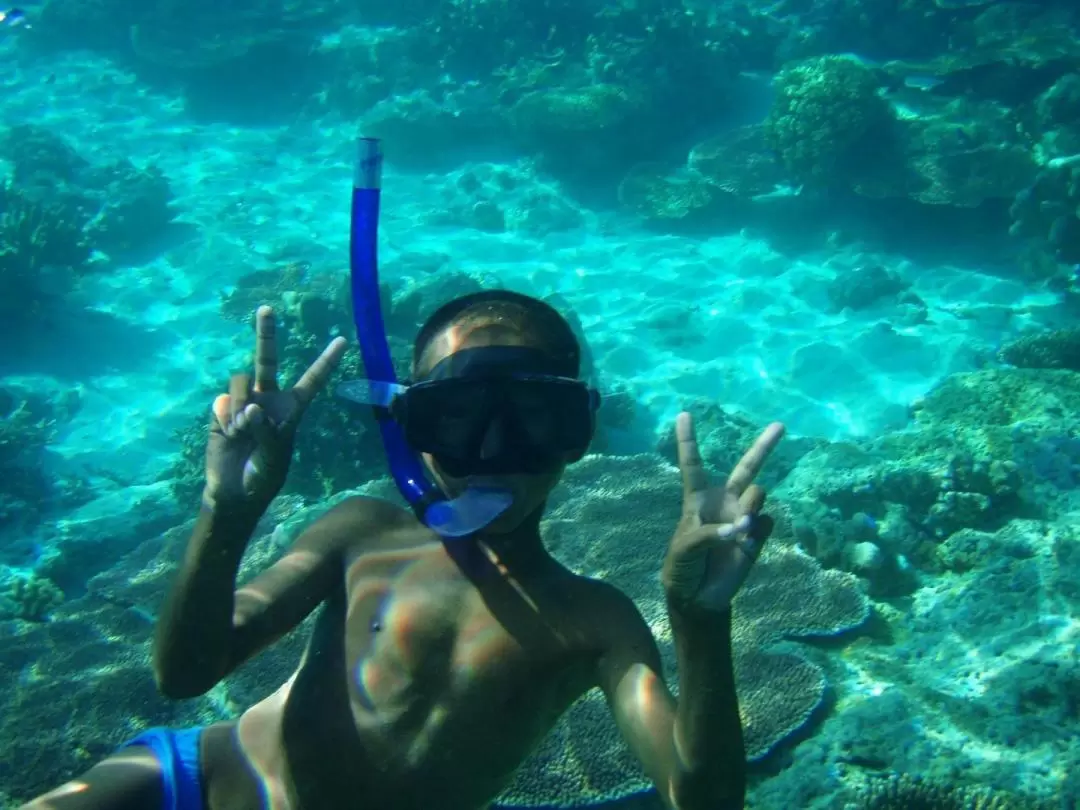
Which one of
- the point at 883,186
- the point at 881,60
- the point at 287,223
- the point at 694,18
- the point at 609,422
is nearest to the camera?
the point at 609,422

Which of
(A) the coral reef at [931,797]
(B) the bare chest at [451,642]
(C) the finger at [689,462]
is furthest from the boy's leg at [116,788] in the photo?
(A) the coral reef at [931,797]

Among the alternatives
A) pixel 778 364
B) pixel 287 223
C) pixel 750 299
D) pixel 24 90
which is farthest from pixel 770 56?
pixel 24 90

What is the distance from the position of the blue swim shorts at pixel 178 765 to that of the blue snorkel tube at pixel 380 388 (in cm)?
115

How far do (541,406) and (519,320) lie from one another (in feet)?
0.98

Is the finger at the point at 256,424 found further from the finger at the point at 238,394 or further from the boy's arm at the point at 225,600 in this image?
the boy's arm at the point at 225,600

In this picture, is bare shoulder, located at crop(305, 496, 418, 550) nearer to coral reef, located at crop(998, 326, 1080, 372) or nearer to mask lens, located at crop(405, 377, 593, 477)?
mask lens, located at crop(405, 377, 593, 477)

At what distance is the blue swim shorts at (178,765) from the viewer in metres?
2.19

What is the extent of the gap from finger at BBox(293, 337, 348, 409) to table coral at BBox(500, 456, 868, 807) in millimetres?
2417

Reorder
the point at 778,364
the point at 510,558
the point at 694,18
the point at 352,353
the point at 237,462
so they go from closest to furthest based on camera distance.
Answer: the point at 237,462, the point at 510,558, the point at 352,353, the point at 778,364, the point at 694,18

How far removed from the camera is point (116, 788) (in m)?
2.16

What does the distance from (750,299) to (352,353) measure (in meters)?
5.93

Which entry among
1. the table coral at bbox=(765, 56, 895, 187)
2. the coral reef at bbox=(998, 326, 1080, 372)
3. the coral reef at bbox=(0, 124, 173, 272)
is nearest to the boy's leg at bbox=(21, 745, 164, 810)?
the coral reef at bbox=(998, 326, 1080, 372)

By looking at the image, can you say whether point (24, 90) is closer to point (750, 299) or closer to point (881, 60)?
point (750, 299)

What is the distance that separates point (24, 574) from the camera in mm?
7160
